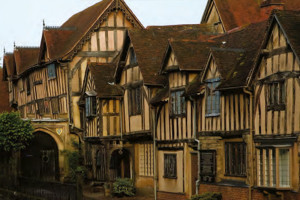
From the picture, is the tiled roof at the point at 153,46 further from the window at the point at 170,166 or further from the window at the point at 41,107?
the window at the point at 41,107

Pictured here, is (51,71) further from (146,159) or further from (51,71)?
(146,159)

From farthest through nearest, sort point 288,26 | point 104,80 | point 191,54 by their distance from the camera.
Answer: point 104,80
point 191,54
point 288,26

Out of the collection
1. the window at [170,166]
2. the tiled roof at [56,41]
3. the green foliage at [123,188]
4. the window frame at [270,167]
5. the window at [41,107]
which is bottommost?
the green foliage at [123,188]

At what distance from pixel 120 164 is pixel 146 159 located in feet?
12.6

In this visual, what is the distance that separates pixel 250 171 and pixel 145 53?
994cm

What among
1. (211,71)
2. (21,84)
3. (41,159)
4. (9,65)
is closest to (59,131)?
(41,159)

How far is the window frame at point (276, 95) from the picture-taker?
2145cm

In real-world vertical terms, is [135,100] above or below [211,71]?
below

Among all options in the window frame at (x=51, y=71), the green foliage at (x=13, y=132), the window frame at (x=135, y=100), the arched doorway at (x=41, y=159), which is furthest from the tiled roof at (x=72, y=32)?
Answer: the window frame at (x=135, y=100)

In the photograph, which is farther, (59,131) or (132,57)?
(59,131)

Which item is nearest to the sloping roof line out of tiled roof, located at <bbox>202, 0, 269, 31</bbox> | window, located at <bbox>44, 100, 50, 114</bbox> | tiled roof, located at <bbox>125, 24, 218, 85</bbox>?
tiled roof, located at <bbox>125, 24, 218, 85</bbox>

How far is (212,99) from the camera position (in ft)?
83.9

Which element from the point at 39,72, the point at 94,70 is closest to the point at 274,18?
the point at 94,70

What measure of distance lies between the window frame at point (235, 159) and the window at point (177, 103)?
343cm
